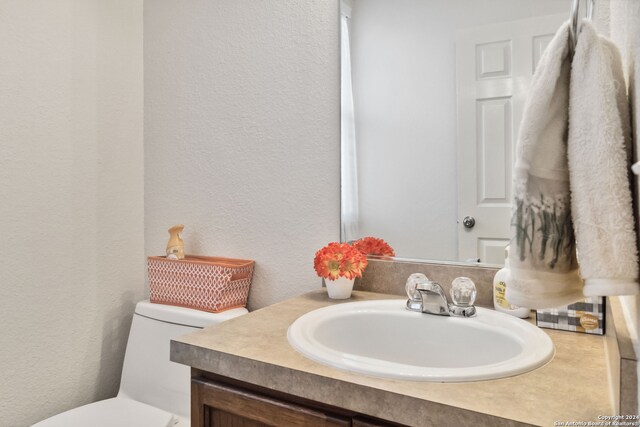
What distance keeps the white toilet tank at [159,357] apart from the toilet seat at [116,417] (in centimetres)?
7

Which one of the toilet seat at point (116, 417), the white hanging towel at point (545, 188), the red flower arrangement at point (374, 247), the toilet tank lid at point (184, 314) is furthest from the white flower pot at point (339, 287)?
the white hanging towel at point (545, 188)

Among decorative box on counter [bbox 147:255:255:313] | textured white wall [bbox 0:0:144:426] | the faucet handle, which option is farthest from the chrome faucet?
textured white wall [bbox 0:0:144:426]

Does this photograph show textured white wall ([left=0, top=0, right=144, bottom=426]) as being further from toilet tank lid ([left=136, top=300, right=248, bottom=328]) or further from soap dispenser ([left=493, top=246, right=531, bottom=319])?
soap dispenser ([left=493, top=246, right=531, bottom=319])

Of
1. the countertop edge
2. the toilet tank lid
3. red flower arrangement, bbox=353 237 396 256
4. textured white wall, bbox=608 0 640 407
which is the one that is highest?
textured white wall, bbox=608 0 640 407

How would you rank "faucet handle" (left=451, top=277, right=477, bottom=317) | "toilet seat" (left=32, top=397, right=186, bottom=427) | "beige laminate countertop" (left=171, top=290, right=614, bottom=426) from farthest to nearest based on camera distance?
"toilet seat" (left=32, top=397, right=186, bottom=427) → "faucet handle" (left=451, top=277, right=477, bottom=317) → "beige laminate countertop" (left=171, top=290, right=614, bottom=426)

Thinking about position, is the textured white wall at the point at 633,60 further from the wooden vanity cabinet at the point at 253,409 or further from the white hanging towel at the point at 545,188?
the wooden vanity cabinet at the point at 253,409

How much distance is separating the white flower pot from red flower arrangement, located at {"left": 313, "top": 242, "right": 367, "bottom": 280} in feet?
0.04

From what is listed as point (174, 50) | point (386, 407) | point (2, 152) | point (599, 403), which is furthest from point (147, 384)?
point (599, 403)

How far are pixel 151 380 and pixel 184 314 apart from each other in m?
0.28

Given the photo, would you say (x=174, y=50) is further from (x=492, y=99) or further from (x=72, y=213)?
(x=492, y=99)

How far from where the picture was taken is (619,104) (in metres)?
0.47

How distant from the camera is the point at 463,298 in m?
1.03

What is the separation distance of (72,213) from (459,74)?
1.38 m

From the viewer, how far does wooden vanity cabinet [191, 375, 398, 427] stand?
2.44 ft
